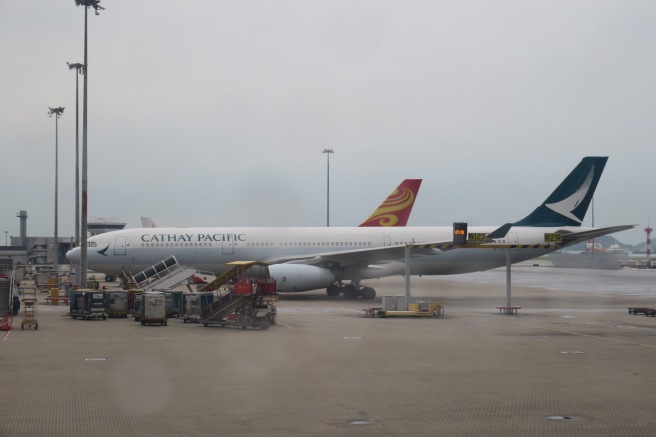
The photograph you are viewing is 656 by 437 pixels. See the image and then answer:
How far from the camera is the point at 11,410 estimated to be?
1528 centimetres

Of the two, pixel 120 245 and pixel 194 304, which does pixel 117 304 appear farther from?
pixel 120 245

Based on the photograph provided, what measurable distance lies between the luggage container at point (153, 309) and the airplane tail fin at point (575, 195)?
1150 inches

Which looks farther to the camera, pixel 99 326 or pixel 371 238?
pixel 371 238

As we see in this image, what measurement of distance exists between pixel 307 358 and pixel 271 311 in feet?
31.5

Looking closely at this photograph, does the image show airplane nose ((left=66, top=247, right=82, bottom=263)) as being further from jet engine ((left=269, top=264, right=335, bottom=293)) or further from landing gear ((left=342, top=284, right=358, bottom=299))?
landing gear ((left=342, top=284, right=358, bottom=299))

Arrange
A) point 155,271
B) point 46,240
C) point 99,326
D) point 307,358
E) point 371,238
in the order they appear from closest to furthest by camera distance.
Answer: point 307,358
point 99,326
point 155,271
point 371,238
point 46,240

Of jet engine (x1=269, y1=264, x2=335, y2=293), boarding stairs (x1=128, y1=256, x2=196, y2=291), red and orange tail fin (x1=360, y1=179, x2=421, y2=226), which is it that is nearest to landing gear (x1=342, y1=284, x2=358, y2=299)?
jet engine (x1=269, y1=264, x2=335, y2=293)

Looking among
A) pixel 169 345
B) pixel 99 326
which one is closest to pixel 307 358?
pixel 169 345

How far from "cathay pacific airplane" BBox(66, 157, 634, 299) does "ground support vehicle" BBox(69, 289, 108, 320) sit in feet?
48.8

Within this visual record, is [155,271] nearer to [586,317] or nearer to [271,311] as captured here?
[271,311]

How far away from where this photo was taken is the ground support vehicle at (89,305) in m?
34.5

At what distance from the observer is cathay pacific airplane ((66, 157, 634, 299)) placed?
49.0 meters

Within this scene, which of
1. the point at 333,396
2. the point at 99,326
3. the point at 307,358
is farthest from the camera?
the point at 99,326

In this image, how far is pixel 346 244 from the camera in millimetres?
51344
